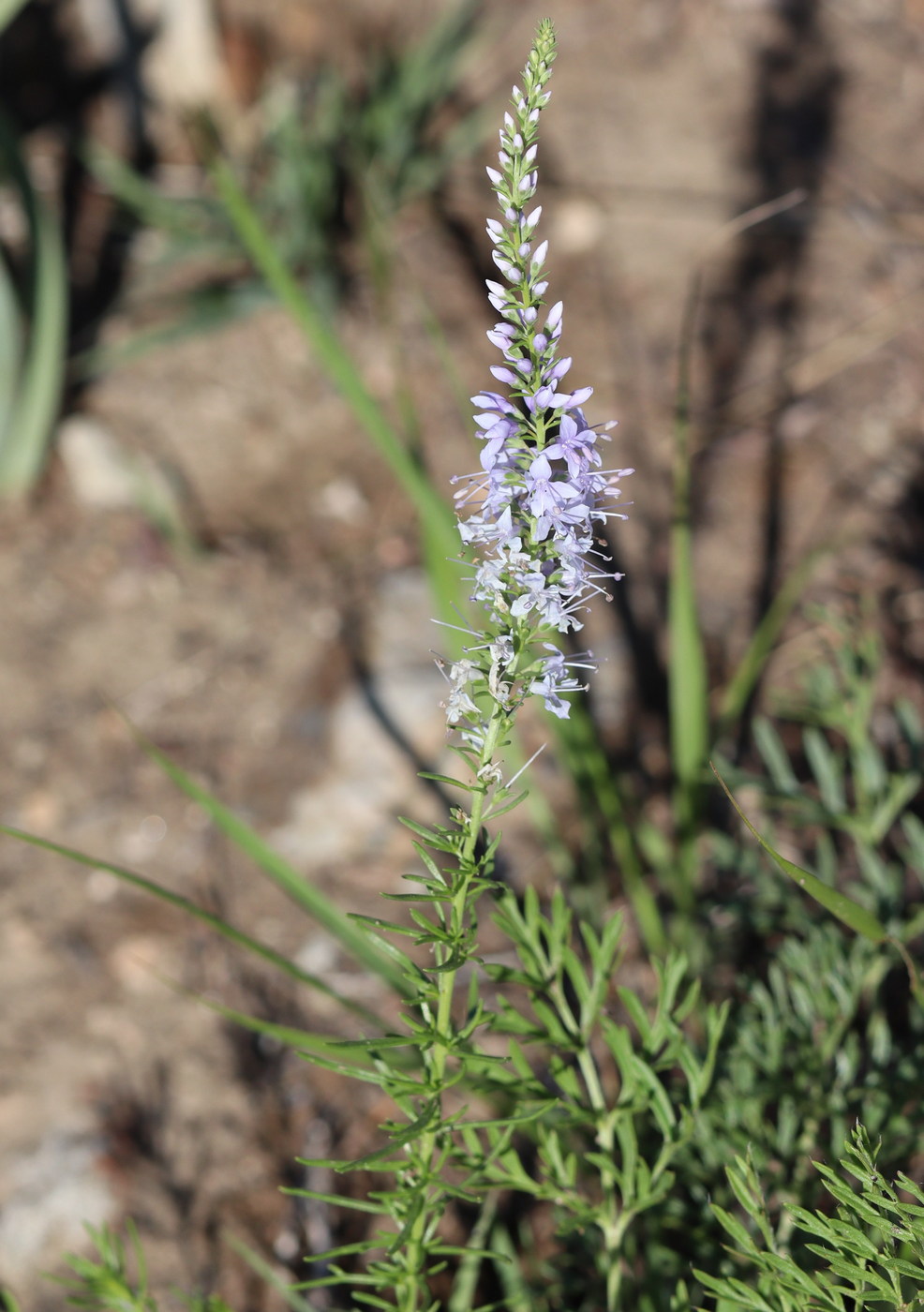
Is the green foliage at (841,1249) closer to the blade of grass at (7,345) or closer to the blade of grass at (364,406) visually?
the blade of grass at (364,406)

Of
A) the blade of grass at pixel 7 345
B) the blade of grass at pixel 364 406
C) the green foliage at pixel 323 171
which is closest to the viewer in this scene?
the blade of grass at pixel 364 406

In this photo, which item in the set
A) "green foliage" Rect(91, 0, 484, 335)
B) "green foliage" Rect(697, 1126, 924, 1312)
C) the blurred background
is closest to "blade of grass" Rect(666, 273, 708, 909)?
the blurred background

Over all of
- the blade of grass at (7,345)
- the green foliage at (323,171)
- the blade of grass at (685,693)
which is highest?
the green foliage at (323,171)

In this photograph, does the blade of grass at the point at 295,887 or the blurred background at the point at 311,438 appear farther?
the blurred background at the point at 311,438

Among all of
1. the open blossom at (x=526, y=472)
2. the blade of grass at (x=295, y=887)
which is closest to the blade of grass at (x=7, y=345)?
the blade of grass at (x=295, y=887)

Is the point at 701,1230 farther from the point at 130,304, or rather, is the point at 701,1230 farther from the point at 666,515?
the point at 130,304

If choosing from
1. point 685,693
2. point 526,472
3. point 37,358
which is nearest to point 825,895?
point 526,472

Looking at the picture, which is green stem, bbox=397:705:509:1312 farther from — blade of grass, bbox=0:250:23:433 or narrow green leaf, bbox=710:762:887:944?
blade of grass, bbox=0:250:23:433

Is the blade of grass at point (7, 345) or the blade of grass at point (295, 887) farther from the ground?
the blade of grass at point (7, 345)
